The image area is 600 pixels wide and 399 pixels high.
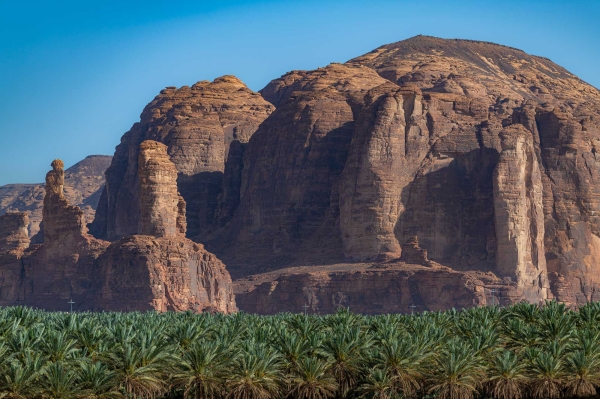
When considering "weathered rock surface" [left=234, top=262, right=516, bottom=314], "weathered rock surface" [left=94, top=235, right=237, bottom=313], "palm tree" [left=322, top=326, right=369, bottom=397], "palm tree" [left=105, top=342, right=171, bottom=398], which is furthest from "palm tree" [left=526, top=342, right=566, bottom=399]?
"weathered rock surface" [left=94, top=235, right=237, bottom=313]

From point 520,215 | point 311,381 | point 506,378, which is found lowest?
point 311,381

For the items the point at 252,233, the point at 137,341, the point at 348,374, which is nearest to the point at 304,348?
the point at 348,374

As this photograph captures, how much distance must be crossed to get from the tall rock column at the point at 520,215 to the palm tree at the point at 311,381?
83669 millimetres

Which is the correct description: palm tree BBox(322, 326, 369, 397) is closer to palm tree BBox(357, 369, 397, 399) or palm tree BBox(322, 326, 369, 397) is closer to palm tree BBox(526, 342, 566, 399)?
palm tree BBox(357, 369, 397, 399)

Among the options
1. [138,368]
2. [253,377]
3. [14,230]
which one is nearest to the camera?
[138,368]

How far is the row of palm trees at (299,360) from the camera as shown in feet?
245

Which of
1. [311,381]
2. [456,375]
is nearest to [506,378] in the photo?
[456,375]

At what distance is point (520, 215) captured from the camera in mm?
164125

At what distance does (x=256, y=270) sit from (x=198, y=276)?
65.6 ft

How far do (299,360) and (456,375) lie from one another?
811cm

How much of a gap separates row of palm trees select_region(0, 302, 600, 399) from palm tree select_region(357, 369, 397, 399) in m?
0.05

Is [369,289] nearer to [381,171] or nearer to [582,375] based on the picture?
[381,171]

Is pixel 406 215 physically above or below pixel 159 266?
above

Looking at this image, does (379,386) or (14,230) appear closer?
(379,386)
